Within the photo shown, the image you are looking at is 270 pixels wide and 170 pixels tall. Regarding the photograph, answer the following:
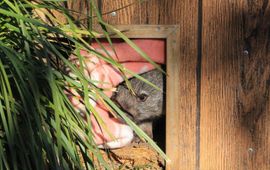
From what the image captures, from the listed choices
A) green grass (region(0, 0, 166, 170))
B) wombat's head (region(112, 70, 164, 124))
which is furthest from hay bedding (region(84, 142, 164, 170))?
green grass (region(0, 0, 166, 170))

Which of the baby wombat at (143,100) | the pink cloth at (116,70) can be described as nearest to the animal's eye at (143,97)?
the baby wombat at (143,100)

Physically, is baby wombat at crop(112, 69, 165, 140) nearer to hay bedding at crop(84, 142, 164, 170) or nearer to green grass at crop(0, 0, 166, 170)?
hay bedding at crop(84, 142, 164, 170)

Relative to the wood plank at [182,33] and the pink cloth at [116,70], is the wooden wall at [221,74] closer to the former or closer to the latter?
the wood plank at [182,33]

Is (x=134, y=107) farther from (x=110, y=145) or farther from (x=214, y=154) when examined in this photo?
(x=214, y=154)

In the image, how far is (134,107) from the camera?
305 cm

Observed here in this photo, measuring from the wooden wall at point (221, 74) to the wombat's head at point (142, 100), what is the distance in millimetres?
134

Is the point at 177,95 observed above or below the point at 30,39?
below

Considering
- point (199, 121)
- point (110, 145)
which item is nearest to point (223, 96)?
point (199, 121)

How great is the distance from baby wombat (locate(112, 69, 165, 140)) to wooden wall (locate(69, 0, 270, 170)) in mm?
128

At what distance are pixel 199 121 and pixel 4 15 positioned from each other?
3.65ft

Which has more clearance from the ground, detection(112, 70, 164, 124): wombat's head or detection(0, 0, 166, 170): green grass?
detection(0, 0, 166, 170): green grass

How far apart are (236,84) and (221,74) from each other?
9 centimetres

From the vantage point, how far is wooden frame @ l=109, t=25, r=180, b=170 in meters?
2.92

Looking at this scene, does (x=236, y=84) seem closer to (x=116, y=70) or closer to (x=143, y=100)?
(x=143, y=100)
